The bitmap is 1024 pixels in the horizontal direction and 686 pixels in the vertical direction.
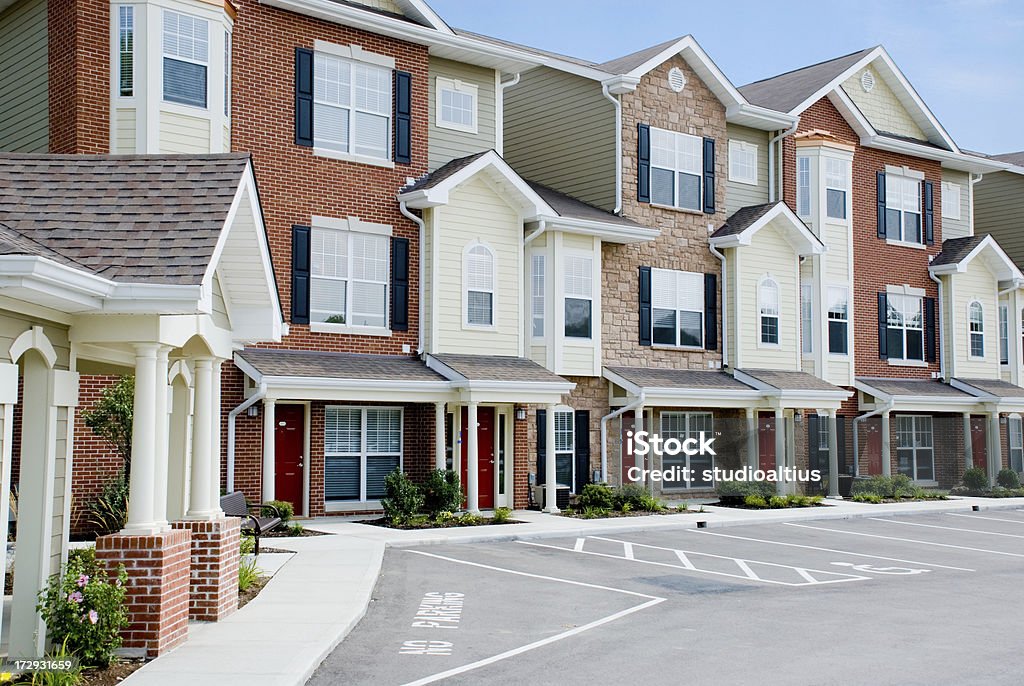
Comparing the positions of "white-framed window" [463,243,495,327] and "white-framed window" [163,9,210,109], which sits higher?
"white-framed window" [163,9,210,109]

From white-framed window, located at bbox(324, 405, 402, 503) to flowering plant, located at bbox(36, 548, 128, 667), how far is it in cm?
1355

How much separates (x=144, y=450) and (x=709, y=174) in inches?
877

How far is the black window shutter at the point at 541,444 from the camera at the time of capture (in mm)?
25875

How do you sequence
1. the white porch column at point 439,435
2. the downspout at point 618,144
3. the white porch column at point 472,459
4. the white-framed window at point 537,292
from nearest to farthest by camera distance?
1. the white porch column at point 472,459
2. the white porch column at point 439,435
3. the white-framed window at point 537,292
4. the downspout at point 618,144

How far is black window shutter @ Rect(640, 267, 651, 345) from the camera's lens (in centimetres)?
2775

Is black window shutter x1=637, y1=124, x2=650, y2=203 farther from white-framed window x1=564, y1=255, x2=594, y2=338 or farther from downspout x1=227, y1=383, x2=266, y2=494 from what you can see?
downspout x1=227, y1=383, x2=266, y2=494

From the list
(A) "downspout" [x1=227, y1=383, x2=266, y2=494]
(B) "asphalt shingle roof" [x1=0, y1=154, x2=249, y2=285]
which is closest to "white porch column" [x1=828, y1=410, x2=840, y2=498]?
(A) "downspout" [x1=227, y1=383, x2=266, y2=494]

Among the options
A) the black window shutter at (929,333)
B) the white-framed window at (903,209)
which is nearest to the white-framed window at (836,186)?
the white-framed window at (903,209)

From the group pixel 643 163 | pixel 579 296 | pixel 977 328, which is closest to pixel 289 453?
pixel 579 296

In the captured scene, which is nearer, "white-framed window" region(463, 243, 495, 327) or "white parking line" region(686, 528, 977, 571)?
"white parking line" region(686, 528, 977, 571)

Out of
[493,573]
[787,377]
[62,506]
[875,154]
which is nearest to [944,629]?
[493,573]

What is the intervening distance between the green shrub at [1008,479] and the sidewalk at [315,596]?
913cm

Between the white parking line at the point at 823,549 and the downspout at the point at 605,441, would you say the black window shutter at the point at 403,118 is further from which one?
the white parking line at the point at 823,549

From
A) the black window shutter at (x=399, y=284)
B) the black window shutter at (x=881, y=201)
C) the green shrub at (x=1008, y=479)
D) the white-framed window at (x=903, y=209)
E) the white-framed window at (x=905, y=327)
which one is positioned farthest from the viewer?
the white-framed window at (x=903, y=209)
